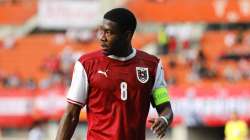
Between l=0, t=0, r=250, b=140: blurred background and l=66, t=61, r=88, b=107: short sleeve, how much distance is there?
15690 millimetres

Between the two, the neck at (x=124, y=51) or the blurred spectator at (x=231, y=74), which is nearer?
the neck at (x=124, y=51)

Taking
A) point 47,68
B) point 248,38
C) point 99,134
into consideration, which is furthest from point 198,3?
point 99,134

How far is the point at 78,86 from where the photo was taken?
5277 millimetres

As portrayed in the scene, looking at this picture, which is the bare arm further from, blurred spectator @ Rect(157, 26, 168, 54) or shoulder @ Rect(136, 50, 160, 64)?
blurred spectator @ Rect(157, 26, 168, 54)

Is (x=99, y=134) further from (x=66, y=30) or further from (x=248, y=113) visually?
(x=66, y=30)

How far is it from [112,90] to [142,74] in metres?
0.24

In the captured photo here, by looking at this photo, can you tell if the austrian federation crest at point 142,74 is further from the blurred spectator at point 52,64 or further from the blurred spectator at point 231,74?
the blurred spectator at point 52,64

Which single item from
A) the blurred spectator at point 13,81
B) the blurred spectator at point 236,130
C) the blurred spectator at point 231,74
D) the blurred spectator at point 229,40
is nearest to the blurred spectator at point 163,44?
the blurred spectator at point 229,40

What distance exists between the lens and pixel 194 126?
26266 millimetres

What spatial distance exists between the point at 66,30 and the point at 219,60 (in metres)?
11.4

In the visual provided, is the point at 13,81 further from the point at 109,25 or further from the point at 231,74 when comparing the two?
the point at 109,25

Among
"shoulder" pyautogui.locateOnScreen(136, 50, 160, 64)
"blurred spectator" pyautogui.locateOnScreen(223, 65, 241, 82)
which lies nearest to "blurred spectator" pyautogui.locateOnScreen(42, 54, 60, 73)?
"blurred spectator" pyautogui.locateOnScreen(223, 65, 241, 82)

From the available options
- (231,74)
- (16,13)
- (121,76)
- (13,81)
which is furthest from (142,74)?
(16,13)

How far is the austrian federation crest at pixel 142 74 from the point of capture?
5.37 m
